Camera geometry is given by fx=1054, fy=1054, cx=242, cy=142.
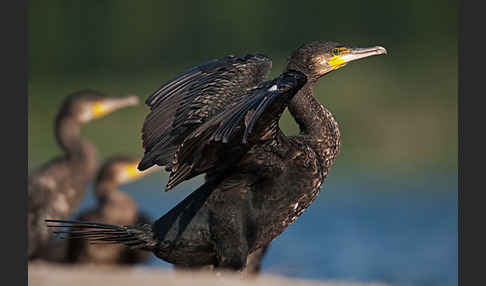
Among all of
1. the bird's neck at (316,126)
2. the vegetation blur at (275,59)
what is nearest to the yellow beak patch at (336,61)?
the bird's neck at (316,126)

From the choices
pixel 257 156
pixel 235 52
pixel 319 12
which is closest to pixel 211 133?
pixel 257 156

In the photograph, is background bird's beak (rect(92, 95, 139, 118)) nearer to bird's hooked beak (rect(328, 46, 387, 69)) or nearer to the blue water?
the blue water

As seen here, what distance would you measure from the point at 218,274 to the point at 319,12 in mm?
10303

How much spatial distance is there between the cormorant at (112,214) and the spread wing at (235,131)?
3096 millimetres

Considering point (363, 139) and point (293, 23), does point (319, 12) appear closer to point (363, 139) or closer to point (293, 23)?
point (293, 23)

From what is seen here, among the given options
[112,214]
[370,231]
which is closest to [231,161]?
[112,214]

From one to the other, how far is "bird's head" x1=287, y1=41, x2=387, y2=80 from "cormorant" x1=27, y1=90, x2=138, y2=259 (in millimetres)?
3028

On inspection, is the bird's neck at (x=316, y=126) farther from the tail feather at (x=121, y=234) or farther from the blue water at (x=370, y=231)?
the blue water at (x=370, y=231)

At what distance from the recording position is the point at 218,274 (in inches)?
199

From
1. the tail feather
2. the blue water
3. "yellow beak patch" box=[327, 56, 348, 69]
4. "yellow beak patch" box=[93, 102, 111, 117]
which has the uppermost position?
"yellow beak patch" box=[327, 56, 348, 69]

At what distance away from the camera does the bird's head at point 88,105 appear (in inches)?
383

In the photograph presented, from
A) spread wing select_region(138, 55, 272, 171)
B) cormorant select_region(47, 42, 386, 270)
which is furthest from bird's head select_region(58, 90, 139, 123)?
cormorant select_region(47, 42, 386, 270)

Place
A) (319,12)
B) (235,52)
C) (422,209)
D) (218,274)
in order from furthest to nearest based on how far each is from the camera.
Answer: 1. (319,12)
2. (235,52)
3. (422,209)
4. (218,274)

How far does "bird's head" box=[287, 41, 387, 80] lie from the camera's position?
576 cm
